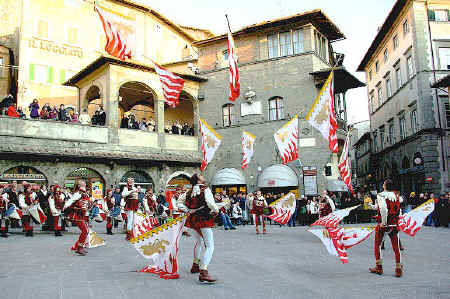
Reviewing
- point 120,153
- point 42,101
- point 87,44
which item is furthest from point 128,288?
point 87,44

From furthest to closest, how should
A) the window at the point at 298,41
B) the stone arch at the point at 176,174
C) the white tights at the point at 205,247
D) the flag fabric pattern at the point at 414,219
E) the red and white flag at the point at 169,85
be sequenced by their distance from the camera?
the window at the point at 298,41
the stone arch at the point at 176,174
the red and white flag at the point at 169,85
the flag fabric pattern at the point at 414,219
the white tights at the point at 205,247

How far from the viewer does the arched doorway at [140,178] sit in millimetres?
25409

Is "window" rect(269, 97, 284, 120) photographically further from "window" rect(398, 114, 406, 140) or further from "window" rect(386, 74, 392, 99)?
"window" rect(386, 74, 392, 99)

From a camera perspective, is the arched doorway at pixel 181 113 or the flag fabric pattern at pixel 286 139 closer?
the flag fabric pattern at pixel 286 139

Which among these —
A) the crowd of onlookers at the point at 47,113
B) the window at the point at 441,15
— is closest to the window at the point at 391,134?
the window at the point at 441,15

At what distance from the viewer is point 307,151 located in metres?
26.5

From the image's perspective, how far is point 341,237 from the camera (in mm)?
7988

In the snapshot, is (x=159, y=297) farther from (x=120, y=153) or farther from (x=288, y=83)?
(x=288, y=83)

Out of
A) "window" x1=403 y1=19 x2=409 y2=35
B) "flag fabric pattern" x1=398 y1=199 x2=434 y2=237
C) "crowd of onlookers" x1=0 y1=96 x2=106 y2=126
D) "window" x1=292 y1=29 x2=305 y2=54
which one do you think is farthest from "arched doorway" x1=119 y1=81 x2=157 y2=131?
"window" x1=403 y1=19 x2=409 y2=35

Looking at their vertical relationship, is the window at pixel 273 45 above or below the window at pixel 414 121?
above

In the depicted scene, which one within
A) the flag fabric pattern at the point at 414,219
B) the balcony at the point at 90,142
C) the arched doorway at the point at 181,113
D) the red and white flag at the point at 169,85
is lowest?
the flag fabric pattern at the point at 414,219

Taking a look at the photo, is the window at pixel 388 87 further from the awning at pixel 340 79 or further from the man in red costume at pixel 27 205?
the man in red costume at pixel 27 205

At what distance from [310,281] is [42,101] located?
28008 millimetres

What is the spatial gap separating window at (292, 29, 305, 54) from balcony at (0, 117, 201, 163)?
9.74 m
